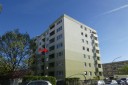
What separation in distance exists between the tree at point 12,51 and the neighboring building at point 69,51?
37.9 feet

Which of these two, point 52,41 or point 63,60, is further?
point 52,41

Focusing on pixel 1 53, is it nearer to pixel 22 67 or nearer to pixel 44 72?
pixel 22 67

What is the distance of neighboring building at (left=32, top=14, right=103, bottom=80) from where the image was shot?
59.3m

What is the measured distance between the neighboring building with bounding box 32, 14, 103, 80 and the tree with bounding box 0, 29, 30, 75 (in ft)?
37.9

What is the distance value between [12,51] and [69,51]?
1701 cm

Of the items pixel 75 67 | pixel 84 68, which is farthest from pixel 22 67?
pixel 84 68

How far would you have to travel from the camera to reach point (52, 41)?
67.8 metres

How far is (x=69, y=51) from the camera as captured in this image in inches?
2365

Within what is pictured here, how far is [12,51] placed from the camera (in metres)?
51.8

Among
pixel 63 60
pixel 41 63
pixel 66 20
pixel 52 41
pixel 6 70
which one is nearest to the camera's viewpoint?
pixel 6 70

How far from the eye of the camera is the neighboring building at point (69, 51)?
5931 cm

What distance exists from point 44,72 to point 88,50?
56.2 ft

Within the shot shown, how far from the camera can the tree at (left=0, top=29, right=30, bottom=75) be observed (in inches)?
2006

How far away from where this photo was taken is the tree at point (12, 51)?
50950 millimetres
